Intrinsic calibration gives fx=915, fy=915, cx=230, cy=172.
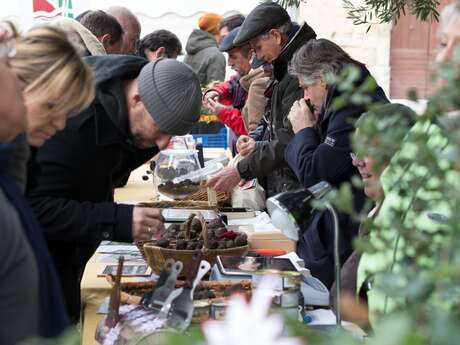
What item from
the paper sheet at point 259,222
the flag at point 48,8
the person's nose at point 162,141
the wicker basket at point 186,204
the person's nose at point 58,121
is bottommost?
the paper sheet at point 259,222

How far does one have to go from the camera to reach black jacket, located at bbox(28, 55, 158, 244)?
2.90 m

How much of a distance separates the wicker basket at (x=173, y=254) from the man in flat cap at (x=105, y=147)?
210 millimetres

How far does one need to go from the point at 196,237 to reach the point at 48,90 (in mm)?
1418

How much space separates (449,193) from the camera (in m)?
1.29

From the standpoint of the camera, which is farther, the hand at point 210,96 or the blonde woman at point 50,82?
the hand at point 210,96

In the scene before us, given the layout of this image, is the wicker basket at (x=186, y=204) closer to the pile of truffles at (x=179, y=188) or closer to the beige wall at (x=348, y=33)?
the pile of truffles at (x=179, y=188)

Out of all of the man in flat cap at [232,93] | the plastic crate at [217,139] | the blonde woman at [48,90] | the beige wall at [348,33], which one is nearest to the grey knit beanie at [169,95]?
the blonde woman at [48,90]

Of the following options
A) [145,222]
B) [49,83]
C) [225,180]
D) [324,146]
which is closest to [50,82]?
[49,83]

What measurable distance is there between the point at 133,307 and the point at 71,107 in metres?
0.72

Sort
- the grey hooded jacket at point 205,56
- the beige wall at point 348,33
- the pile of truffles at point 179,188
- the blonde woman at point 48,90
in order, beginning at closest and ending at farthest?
the blonde woman at point 48,90 < the pile of truffles at point 179,188 < the grey hooded jacket at point 205,56 < the beige wall at point 348,33

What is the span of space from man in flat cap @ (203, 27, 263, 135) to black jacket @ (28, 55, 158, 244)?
214 centimetres

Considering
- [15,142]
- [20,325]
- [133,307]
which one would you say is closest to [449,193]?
[20,325]

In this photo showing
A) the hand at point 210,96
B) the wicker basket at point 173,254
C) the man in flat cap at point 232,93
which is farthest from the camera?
the hand at point 210,96

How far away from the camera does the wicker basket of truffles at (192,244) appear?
10.6ft
